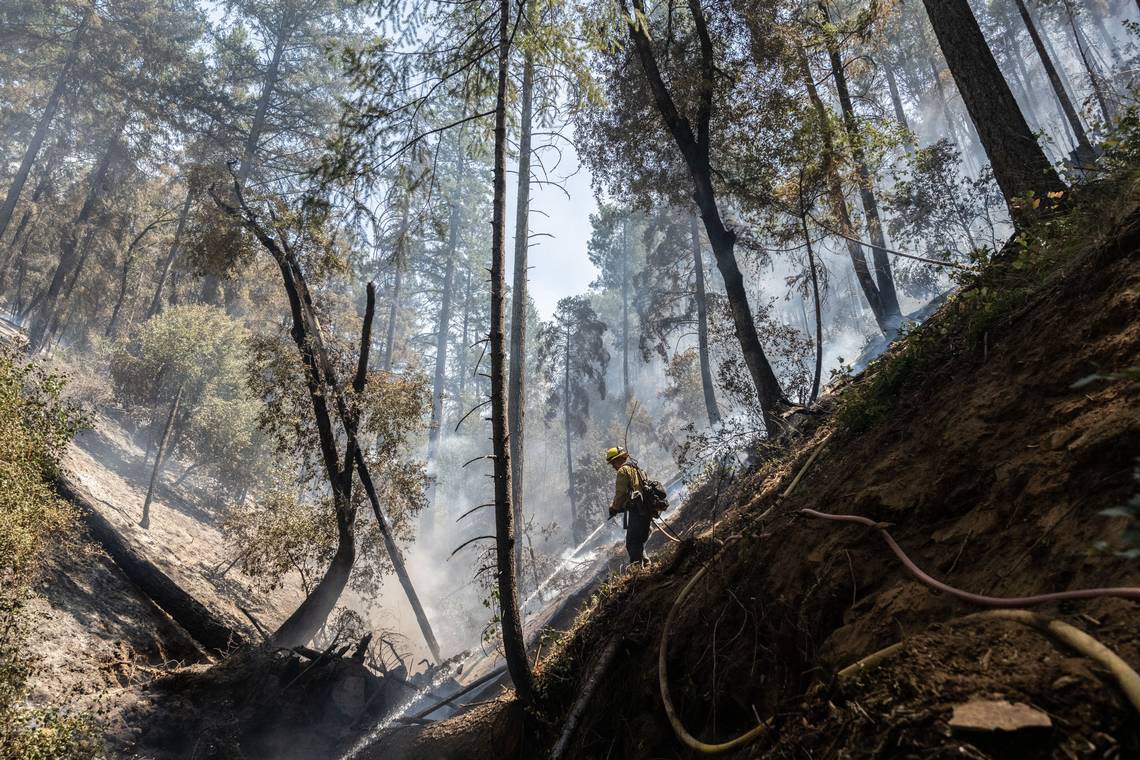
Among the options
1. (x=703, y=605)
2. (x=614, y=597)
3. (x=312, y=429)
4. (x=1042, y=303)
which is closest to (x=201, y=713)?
(x=312, y=429)

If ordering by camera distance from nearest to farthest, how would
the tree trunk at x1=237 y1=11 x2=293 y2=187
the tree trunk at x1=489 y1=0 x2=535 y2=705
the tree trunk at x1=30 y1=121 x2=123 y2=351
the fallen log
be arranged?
the tree trunk at x1=489 y1=0 x2=535 y2=705, the fallen log, the tree trunk at x1=30 y1=121 x2=123 y2=351, the tree trunk at x1=237 y1=11 x2=293 y2=187

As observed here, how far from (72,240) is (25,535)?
74.9 feet

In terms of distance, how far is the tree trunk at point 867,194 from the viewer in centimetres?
862

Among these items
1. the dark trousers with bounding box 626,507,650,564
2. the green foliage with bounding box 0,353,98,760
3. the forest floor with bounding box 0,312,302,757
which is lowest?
the forest floor with bounding box 0,312,302,757

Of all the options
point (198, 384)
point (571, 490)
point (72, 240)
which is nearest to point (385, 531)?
point (198, 384)

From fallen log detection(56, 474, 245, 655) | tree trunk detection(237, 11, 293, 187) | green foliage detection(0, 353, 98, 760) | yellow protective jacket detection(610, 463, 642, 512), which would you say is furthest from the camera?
tree trunk detection(237, 11, 293, 187)

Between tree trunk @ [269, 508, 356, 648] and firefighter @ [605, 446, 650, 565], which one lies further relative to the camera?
tree trunk @ [269, 508, 356, 648]

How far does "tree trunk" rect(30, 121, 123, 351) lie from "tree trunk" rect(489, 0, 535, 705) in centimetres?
2337

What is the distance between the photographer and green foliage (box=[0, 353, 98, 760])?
189 inches

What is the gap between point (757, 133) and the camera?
9516 millimetres

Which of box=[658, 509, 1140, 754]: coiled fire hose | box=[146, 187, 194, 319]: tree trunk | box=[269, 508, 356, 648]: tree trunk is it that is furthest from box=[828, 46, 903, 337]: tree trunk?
box=[146, 187, 194, 319]: tree trunk

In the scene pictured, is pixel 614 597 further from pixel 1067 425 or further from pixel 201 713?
pixel 201 713

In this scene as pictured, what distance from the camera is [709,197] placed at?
341 inches

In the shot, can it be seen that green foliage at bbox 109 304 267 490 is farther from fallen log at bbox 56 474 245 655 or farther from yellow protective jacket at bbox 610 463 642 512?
yellow protective jacket at bbox 610 463 642 512
